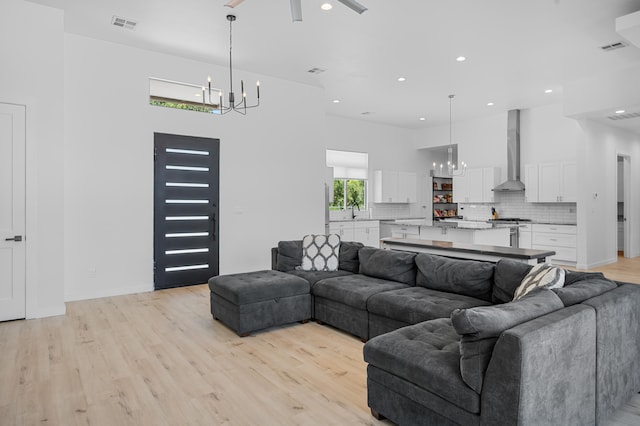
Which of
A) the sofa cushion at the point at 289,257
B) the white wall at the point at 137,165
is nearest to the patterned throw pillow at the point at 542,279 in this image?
the sofa cushion at the point at 289,257

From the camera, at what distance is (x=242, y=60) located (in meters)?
6.07

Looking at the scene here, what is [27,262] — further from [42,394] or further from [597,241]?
[597,241]

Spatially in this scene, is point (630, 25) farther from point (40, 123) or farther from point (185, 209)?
point (40, 123)

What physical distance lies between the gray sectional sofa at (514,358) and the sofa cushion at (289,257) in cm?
190

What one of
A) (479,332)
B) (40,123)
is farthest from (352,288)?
(40,123)

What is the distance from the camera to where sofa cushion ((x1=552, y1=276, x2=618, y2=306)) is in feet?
7.53

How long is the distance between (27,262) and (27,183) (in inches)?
34.6

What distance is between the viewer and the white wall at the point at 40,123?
440 centimetres

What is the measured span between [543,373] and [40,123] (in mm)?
5270

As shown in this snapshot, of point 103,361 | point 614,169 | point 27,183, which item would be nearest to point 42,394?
point 103,361

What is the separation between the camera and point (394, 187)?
1046 centimetres

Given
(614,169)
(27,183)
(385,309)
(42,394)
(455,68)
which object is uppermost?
(455,68)

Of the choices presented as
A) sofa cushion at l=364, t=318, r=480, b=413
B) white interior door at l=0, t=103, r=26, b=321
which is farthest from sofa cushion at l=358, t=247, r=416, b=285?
white interior door at l=0, t=103, r=26, b=321

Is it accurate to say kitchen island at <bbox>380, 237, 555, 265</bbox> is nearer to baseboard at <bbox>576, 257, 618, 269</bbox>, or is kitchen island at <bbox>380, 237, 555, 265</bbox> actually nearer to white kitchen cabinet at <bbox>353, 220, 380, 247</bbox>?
white kitchen cabinet at <bbox>353, 220, 380, 247</bbox>
